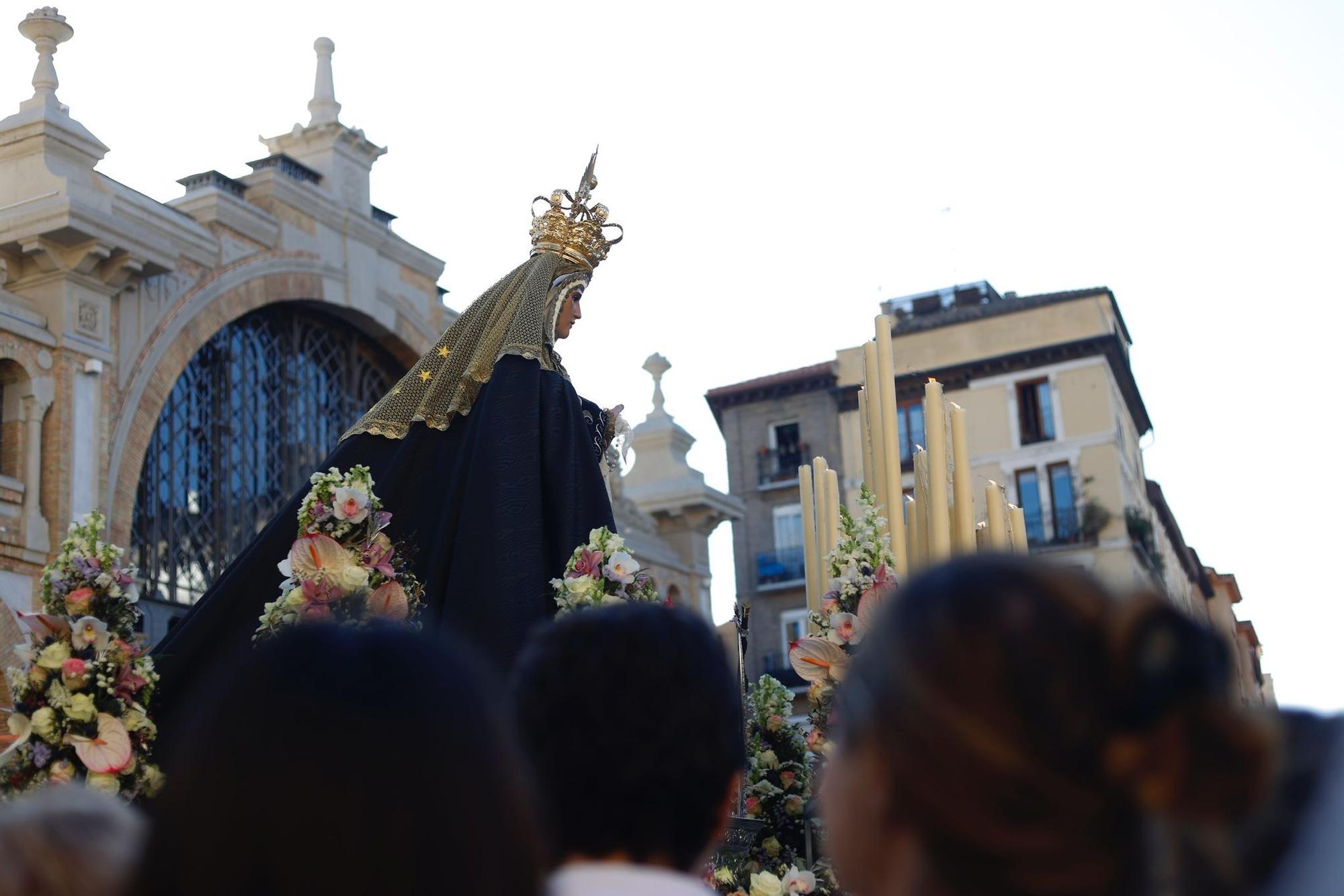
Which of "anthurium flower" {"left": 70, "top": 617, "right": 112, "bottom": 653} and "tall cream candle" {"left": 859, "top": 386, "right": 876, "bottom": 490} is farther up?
"tall cream candle" {"left": 859, "top": 386, "right": 876, "bottom": 490}

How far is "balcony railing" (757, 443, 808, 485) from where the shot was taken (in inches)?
1350

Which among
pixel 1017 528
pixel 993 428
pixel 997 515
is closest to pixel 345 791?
pixel 997 515

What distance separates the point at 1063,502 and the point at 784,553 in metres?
5.71

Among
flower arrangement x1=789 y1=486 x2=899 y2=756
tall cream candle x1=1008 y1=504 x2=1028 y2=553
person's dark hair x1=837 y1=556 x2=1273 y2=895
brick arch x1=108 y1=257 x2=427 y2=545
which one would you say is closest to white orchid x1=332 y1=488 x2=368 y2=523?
flower arrangement x1=789 y1=486 x2=899 y2=756

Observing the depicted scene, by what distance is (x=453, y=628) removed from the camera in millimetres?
4883

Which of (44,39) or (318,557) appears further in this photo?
(44,39)

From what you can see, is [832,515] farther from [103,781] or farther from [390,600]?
[103,781]

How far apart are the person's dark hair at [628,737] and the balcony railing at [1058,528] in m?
29.2

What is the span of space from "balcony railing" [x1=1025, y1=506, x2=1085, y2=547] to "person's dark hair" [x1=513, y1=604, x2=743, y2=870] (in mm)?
29167

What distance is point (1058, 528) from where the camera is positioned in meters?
30.8

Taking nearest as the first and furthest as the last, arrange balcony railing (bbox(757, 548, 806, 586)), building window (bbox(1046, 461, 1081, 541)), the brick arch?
1. the brick arch
2. building window (bbox(1046, 461, 1081, 541))
3. balcony railing (bbox(757, 548, 806, 586))

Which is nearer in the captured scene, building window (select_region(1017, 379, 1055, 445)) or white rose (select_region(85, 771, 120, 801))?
white rose (select_region(85, 771, 120, 801))

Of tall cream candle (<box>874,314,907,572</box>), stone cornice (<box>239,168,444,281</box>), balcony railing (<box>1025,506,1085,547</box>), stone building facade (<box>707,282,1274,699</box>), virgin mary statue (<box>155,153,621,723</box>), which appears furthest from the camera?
stone building facade (<box>707,282,1274,699</box>)

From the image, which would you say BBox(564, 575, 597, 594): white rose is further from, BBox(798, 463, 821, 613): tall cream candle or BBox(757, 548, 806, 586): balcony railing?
BBox(757, 548, 806, 586): balcony railing
